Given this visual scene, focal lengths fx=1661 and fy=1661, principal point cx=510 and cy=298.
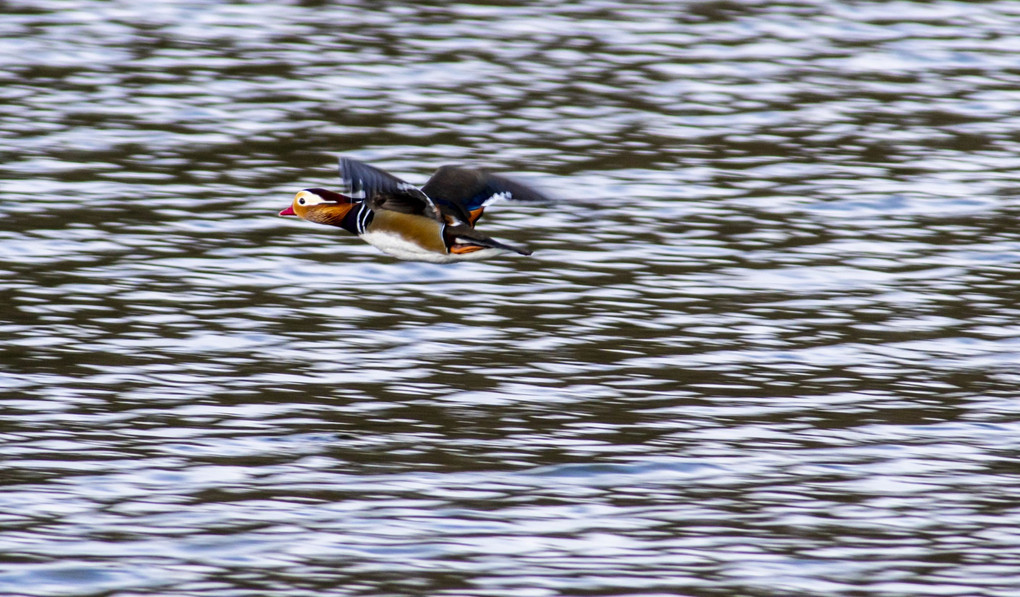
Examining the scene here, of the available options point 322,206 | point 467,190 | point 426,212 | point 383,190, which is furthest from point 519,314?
point 383,190

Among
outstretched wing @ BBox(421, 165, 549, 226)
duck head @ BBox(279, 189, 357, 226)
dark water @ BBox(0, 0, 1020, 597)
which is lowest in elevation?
dark water @ BBox(0, 0, 1020, 597)

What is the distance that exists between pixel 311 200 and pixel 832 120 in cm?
836

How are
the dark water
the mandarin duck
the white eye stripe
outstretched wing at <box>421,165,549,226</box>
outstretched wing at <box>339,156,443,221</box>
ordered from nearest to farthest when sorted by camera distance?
the dark water
outstretched wing at <box>339,156,443,221</box>
the mandarin duck
outstretched wing at <box>421,165,549,226</box>
the white eye stripe

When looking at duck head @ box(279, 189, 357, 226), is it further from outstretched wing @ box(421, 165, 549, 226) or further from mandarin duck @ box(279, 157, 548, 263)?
outstretched wing @ box(421, 165, 549, 226)

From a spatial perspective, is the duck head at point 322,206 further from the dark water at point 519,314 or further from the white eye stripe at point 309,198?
the dark water at point 519,314

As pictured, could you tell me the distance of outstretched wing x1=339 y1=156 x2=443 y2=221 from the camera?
28.1 ft

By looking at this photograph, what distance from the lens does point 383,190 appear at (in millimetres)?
8664

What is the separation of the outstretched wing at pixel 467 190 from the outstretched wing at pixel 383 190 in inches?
8.2

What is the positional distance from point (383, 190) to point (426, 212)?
0.55 metres

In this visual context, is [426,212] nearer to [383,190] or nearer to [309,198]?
[383,190]

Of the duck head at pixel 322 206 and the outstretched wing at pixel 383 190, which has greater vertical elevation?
the outstretched wing at pixel 383 190

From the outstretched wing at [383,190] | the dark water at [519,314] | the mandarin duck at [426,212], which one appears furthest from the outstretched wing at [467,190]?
the dark water at [519,314]

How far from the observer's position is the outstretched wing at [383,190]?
337 inches

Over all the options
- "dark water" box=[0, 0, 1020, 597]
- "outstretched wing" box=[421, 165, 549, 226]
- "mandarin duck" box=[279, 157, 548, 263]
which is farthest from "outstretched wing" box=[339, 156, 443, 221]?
"dark water" box=[0, 0, 1020, 597]
